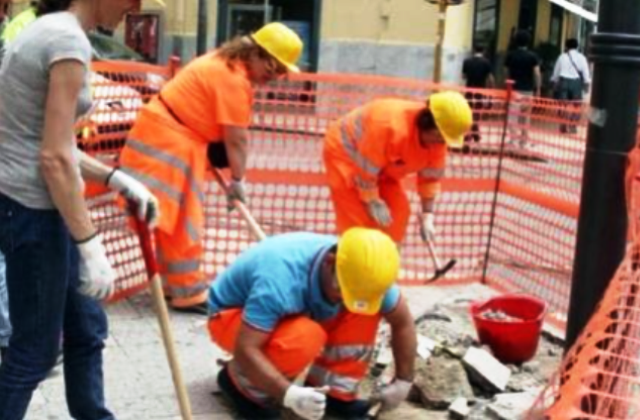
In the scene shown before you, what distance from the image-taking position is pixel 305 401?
3838 mm

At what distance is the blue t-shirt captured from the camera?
3.94 metres

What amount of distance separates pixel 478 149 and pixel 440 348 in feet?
8.04

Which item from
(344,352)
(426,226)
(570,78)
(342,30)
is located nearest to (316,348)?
(344,352)

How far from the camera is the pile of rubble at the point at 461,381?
4422mm

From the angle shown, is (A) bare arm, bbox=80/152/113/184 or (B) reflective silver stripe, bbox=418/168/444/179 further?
(B) reflective silver stripe, bbox=418/168/444/179

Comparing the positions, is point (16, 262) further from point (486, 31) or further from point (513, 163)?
point (486, 31)

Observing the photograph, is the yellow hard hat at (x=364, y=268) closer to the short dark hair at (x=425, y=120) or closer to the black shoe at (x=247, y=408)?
the black shoe at (x=247, y=408)

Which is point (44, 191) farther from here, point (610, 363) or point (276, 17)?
point (276, 17)

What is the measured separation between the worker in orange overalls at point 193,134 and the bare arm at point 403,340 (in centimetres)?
154

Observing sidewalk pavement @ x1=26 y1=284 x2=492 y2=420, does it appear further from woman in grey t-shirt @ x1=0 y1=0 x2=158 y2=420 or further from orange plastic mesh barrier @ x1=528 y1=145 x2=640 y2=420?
orange plastic mesh barrier @ x1=528 y1=145 x2=640 y2=420

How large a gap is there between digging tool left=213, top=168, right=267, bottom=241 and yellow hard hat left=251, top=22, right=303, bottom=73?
0.73m

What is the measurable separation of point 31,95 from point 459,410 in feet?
7.13

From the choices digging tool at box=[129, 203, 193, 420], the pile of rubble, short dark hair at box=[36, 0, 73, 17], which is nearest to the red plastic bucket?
the pile of rubble

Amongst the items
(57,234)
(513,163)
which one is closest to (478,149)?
(513,163)
